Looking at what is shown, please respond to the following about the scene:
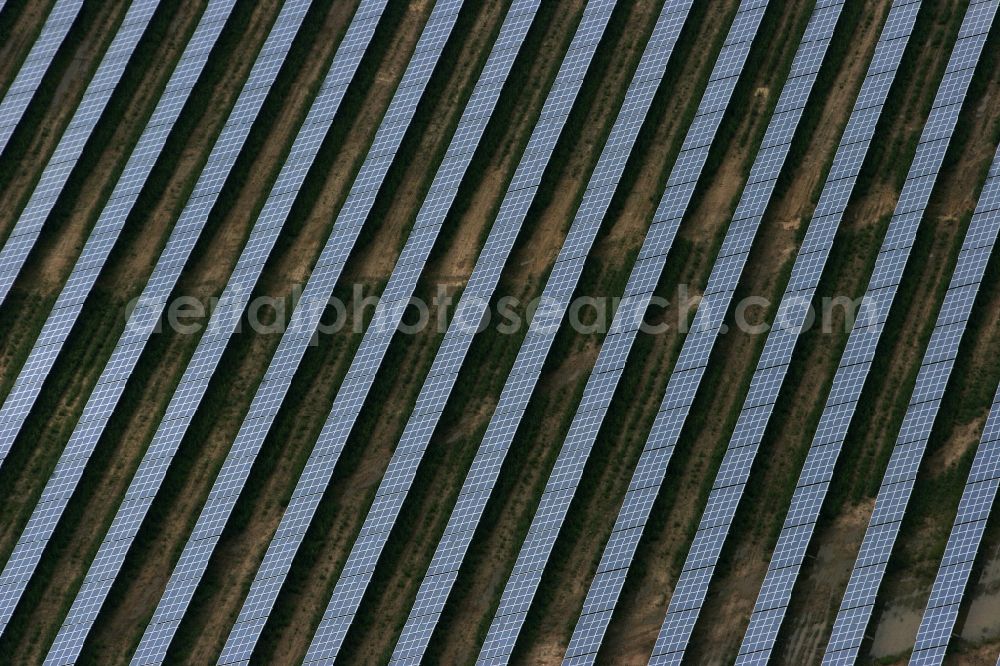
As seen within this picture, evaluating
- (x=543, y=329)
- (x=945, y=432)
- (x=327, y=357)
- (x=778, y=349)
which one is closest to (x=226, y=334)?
(x=327, y=357)

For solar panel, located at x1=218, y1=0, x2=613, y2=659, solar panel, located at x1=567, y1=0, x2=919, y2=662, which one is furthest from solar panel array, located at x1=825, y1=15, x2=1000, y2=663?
solar panel, located at x1=218, y1=0, x2=613, y2=659

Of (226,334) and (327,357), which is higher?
(327,357)

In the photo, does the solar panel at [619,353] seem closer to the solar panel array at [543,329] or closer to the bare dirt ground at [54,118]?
the solar panel array at [543,329]

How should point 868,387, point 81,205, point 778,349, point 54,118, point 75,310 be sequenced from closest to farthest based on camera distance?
1. point 868,387
2. point 778,349
3. point 75,310
4. point 81,205
5. point 54,118

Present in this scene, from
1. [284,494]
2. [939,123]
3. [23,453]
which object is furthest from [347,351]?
[939,123]

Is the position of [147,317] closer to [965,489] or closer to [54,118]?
[54,118]

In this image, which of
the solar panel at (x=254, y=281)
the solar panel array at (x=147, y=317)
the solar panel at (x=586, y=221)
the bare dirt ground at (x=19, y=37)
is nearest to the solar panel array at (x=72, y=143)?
the bare dirt ground at (x=19, y=37)
